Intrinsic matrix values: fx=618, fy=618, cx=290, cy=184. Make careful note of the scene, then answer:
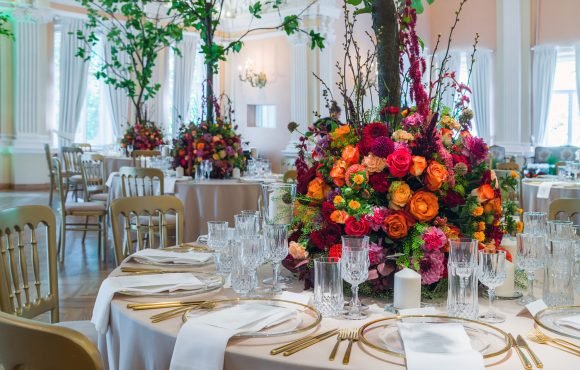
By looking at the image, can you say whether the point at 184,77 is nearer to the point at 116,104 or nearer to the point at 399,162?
the point at 116,104

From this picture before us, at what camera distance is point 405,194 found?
5.70 feet

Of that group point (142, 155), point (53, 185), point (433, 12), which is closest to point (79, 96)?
point (53, 185)

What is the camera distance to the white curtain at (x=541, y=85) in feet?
39.9

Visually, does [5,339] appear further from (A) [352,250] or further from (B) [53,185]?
(B) [53,185]

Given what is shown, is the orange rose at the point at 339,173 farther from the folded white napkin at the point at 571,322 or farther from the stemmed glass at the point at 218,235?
the folded white napkin at the point at 571,322

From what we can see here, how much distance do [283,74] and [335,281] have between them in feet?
37.9

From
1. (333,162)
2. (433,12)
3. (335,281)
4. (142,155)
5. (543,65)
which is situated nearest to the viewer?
(335,281)

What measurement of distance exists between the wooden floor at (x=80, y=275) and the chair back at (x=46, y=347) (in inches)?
119

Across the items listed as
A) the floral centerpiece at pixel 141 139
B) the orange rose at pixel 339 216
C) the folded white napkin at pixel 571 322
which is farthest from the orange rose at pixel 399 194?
the floral centerpiece at pixel 141 139

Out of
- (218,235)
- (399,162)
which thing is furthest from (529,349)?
(218,235)

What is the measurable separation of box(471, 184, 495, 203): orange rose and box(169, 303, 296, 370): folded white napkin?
0.69 m

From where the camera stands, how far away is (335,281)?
1.48 metres

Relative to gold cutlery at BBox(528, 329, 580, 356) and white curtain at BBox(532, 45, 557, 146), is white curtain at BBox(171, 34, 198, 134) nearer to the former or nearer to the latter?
white curtain at BBox(532, 45, 557, 146)

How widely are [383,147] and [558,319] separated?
0.65m
